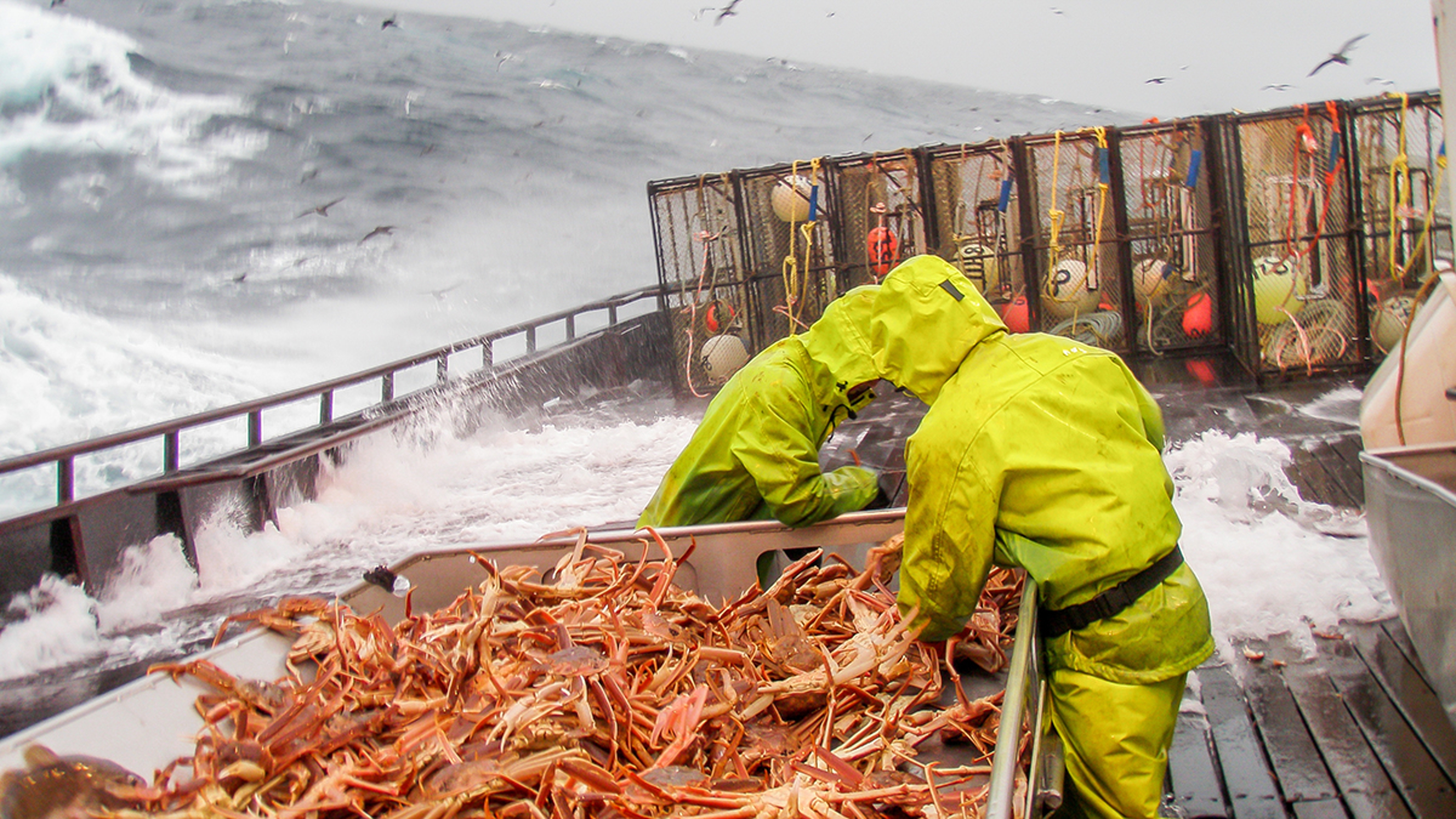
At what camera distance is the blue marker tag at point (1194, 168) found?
727 cm

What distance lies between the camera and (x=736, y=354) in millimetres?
8906

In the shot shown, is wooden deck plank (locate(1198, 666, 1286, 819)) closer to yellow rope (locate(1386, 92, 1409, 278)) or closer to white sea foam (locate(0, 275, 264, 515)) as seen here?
yellow rope (locate(1386, 92, 1409, 278))

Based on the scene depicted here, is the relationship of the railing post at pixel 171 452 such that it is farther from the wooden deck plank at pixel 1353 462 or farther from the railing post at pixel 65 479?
the wooden deck plank at pixel 1353 462

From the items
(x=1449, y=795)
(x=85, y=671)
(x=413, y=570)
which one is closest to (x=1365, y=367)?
(x=1449, y=795)

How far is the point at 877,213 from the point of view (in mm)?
8367

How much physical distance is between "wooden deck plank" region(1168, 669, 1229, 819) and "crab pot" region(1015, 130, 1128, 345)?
5735mm

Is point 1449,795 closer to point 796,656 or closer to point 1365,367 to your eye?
point 796,656

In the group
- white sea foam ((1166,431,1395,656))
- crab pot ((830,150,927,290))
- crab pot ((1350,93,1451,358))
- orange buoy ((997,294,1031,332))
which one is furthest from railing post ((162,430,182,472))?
crab pot ((1350,93,1451,358))

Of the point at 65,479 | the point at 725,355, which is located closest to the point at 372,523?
the point at 65,479

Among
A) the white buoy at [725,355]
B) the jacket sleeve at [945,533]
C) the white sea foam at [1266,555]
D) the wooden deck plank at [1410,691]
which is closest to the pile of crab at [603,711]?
the jacket sleeve at [945,533]

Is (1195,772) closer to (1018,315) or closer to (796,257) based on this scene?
(1018,315)

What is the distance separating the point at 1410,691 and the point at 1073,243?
19.2 feet

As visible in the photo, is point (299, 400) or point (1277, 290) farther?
point (1277, 290)

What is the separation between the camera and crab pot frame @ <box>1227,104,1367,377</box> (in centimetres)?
684
